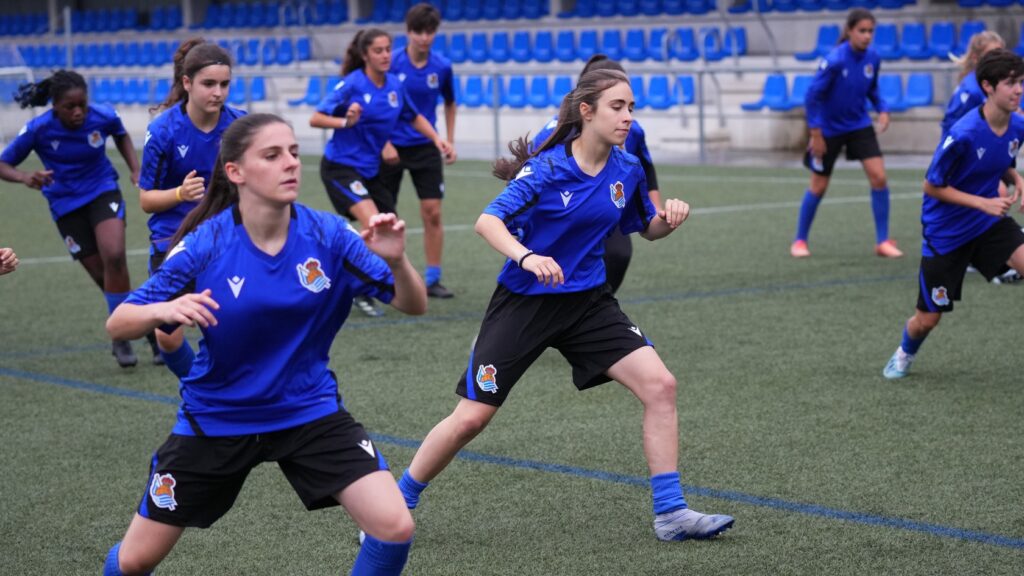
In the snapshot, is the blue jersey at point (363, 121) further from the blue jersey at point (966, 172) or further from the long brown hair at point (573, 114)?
the long brown hair at point (573, 114)

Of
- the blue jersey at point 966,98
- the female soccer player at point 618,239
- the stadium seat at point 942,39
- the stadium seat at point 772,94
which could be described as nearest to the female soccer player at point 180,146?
the female soccer player at point 618,239

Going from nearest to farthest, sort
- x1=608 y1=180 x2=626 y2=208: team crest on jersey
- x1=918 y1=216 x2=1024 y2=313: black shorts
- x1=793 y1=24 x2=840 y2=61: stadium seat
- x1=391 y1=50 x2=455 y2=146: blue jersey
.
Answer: x1=608 y1=180 x2=626 y2=208: team crest on jersey
x1=918 y1=216 x2=1024 y2=313: black shorts
x1=391 y1=50 x2=455 y2=146: blue jersey
x1=793 y1=24 x2=840 y2=61: stadium seat

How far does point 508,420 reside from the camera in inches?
266

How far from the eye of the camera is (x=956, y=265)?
705cm

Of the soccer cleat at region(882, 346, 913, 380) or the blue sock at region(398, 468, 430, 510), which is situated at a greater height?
the blue sock at region(398, 468, 430, 510)

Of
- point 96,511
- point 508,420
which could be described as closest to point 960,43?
point 508,420

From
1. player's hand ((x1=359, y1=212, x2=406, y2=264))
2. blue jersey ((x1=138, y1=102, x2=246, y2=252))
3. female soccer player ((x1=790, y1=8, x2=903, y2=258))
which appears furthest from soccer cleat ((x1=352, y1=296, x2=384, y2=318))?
player's hand ((x1=359, y1=212, x2=406, y2=264))

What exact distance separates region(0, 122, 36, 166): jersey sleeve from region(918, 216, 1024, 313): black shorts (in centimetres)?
508

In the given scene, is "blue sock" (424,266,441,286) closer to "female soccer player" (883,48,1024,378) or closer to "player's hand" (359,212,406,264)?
"female soccer player" (883,48,1024,378)

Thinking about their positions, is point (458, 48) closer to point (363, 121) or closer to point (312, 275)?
point (363, 121)

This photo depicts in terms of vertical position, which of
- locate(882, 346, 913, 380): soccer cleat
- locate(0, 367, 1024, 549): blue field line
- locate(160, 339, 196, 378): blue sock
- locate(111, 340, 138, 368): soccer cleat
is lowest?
locate(111, 340, 138, 368): soccer cleat

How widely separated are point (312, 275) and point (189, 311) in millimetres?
435

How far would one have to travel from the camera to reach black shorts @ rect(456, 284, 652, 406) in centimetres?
497

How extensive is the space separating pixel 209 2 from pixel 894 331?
32.1m
